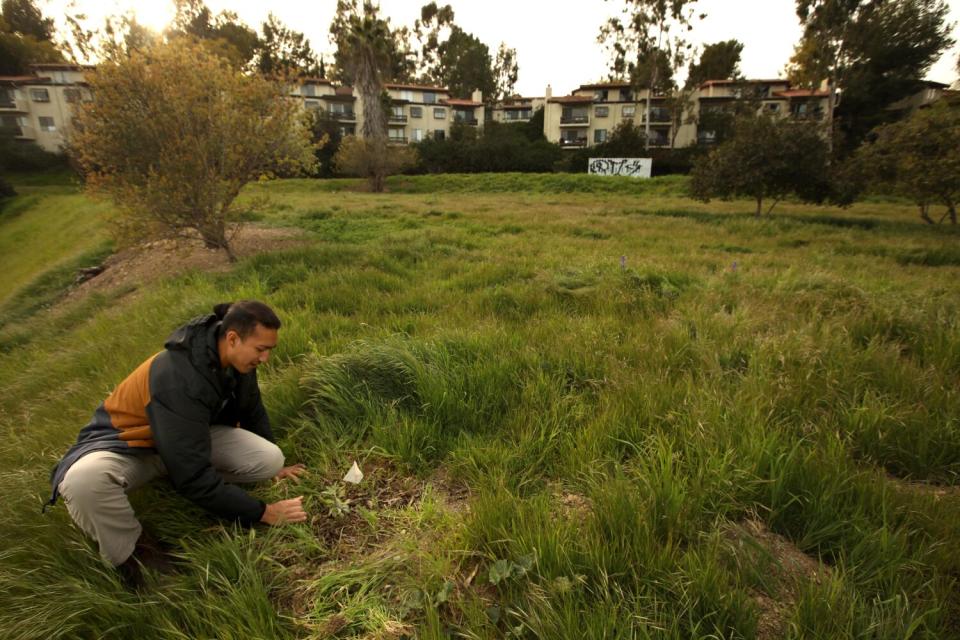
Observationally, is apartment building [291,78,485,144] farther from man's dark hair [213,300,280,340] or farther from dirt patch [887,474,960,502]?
dirt patch [887,474,960,502]

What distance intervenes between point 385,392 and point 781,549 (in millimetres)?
2420

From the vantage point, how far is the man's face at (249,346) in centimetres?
238

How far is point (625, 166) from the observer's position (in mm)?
39500

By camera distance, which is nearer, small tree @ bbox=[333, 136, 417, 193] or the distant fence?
small tree @ bbox=[333, 136, 417, 193]

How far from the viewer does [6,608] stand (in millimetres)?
1820

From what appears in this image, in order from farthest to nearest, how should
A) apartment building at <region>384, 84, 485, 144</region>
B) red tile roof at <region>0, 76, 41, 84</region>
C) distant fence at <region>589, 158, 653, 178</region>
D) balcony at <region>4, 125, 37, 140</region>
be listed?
apartment building at <region>384, 84, 485, 144</region> → balcony at <region>4, 125, 37, 140</region> → red tile roof at <region>0, 76, 41, 84</region> → distant fence at <region>589, 158, 653, 178</region>

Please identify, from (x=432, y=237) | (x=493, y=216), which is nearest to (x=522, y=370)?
(x=432, y=237)

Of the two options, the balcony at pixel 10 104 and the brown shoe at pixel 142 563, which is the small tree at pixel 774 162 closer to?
the brown shoe at pixel 142 563

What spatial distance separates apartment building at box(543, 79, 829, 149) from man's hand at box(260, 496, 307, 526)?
5157 cm

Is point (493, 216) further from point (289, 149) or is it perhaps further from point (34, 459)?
point (34, 459)

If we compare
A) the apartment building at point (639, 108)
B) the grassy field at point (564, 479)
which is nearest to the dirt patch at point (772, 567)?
the grassy field at point (564, 479)

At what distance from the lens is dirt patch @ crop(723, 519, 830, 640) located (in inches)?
61.0

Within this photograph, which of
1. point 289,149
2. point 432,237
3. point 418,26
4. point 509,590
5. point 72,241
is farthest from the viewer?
point 418,26

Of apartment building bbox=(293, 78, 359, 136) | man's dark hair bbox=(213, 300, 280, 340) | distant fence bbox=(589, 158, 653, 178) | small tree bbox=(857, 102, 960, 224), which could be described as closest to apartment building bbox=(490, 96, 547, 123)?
apartment building bbox=(293, 78, 359, 136)
